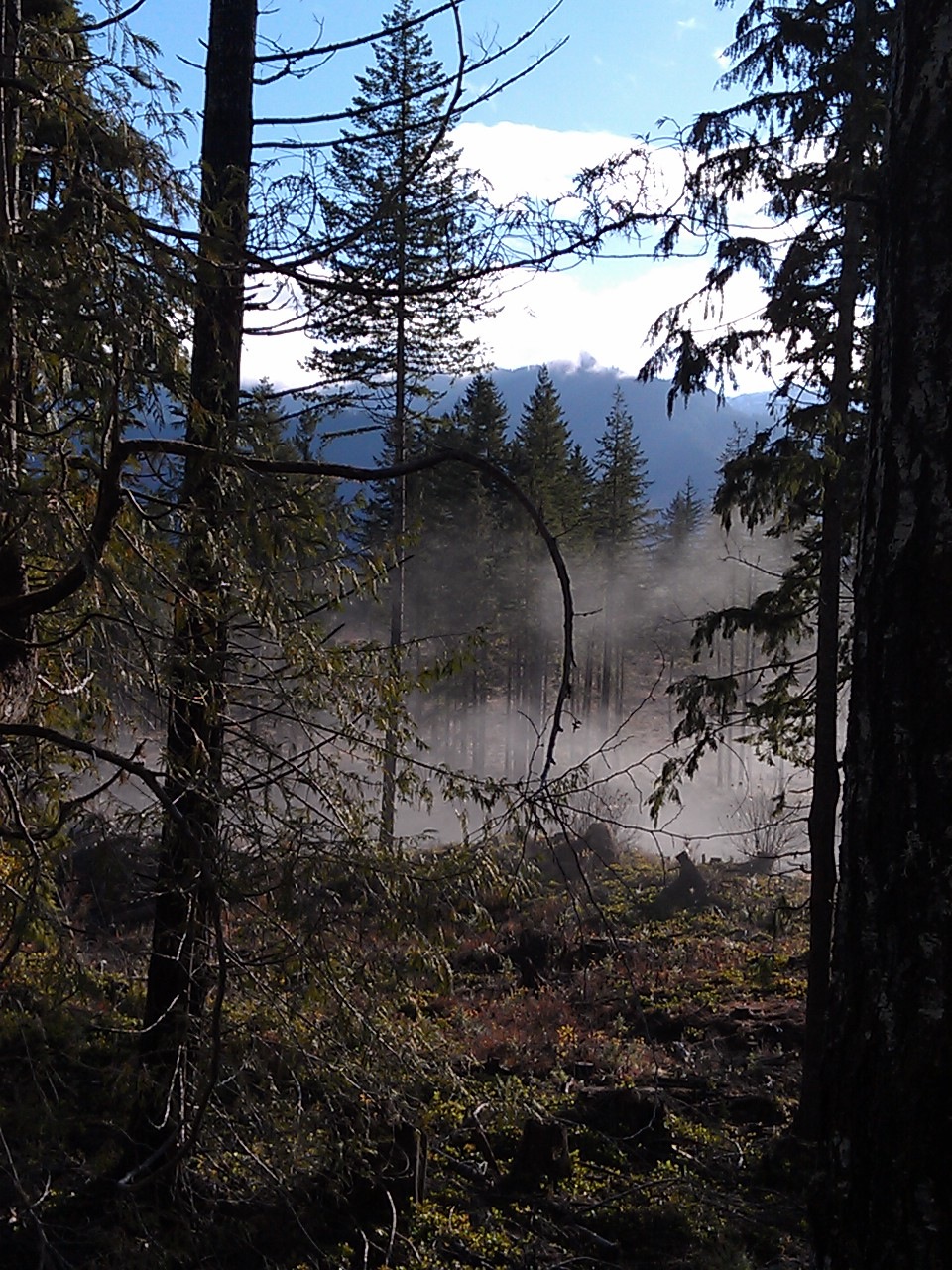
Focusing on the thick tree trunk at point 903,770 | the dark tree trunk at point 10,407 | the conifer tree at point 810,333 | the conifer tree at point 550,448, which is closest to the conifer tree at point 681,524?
the conifer tree at point 550,448

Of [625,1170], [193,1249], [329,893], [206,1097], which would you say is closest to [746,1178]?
[625,1170]

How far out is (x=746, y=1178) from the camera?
7.84 m

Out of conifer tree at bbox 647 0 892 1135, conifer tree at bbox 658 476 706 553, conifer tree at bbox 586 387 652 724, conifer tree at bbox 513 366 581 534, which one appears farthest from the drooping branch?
conifer tree at bbox 658 476 706 553

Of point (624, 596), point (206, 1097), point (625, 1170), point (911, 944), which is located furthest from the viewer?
point (624, 596)

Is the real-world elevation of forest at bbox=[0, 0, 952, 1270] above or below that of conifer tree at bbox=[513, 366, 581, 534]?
below

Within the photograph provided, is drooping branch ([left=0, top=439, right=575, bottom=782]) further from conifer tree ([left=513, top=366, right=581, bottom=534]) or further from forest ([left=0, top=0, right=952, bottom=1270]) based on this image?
conifer tree ([left=513, top=366, right=581, bottom=534])

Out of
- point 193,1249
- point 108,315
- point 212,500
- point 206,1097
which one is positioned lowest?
point 193,1249

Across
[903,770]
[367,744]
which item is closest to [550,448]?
[367,744]

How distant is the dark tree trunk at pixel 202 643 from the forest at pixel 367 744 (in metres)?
0.04

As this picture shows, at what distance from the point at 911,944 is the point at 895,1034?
8.0 inches

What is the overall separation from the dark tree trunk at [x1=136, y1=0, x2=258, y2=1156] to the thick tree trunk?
2.00 m

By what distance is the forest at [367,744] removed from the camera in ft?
7.66

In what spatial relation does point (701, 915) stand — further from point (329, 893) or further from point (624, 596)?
point (624, 596)

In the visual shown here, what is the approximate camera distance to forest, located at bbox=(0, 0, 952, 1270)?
233 cm
